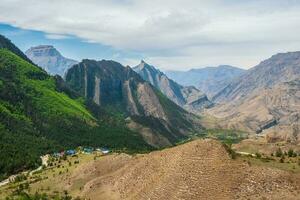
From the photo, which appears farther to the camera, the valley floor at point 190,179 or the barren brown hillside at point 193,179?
the valley floor at point 190,179

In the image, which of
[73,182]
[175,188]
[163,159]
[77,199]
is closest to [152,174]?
[163,159]

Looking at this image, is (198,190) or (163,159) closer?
(198,190)

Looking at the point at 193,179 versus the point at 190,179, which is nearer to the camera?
the point at 193,179

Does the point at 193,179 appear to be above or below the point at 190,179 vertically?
above

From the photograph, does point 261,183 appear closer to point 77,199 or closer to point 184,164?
point 184,164

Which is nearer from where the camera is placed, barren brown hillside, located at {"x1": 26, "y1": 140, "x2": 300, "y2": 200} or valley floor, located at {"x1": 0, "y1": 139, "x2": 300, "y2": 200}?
barren brown hillside, located at {"x1": 26, "y1": 140, "x2": 300, "y2": 200}

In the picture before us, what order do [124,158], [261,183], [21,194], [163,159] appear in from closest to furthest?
[261,183] < [163,159] < [21,194] < [124,158]
